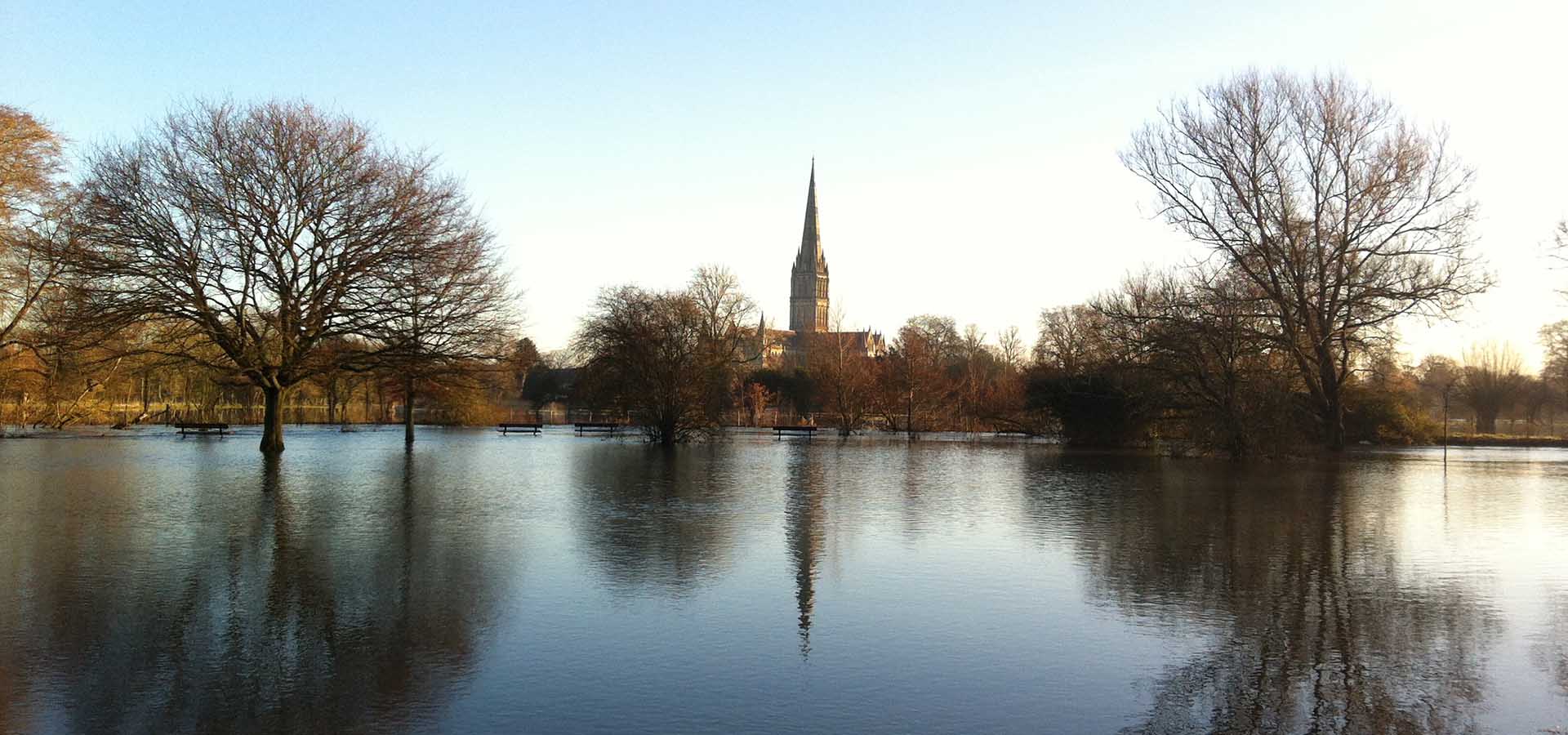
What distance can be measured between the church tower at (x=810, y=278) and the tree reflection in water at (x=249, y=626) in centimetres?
15896

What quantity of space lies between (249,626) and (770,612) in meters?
4.26

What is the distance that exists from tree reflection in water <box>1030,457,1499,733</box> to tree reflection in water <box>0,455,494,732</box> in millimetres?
4957

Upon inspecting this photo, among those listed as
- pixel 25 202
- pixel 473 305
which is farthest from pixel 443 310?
pixel 25 202

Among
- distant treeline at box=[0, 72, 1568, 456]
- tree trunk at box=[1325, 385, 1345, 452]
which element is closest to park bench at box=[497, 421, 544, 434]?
distant treeline at box=[0, 72, 1568, 456]

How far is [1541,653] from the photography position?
835cm

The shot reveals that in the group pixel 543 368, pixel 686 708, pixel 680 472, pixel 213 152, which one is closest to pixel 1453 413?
pixel 543 368

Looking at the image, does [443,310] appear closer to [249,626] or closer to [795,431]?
[249,626]

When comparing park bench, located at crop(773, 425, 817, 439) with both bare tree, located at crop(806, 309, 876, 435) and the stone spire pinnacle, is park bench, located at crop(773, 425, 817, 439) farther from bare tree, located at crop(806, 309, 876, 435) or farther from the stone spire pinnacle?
the stone spire pinnacle

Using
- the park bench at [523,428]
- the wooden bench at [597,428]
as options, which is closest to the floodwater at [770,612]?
the park bench at [523,428]

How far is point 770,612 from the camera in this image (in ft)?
31.0

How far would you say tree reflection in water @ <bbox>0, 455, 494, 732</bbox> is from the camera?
21.2ft

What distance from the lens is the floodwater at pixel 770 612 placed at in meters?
6.65

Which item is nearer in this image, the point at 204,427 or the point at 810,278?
the point at 204,427

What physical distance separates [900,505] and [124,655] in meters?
13.0
